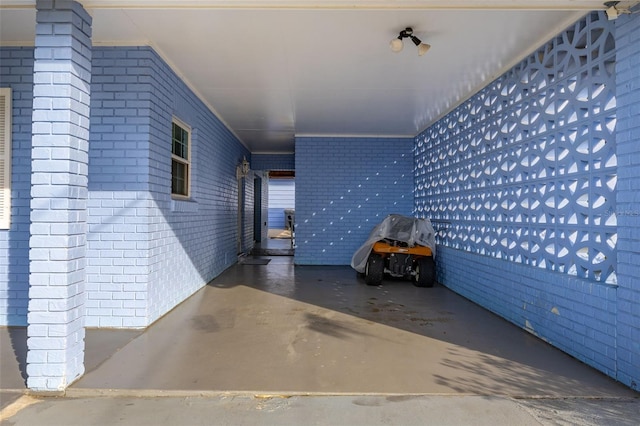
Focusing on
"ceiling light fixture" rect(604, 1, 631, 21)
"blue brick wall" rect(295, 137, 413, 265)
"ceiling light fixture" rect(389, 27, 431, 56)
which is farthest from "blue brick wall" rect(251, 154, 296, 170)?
"ceiling light fixture" rect(604, 1, 631, 21)

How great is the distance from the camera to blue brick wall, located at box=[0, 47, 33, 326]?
4.42 meters

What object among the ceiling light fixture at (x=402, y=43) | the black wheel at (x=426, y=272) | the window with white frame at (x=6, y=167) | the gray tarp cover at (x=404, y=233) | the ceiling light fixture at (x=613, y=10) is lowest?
the black wheel at (x=426, y=272)

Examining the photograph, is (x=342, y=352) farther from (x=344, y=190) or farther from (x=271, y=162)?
(x=271, y=162)

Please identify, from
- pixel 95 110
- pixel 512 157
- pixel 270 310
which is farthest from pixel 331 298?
pixel 95 110

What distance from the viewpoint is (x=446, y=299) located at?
6113 millimetres

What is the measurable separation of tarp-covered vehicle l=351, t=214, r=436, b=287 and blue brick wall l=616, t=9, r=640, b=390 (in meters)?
3.86

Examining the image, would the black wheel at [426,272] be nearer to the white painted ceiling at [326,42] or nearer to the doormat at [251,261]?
the white painted ceiling at [326,42]

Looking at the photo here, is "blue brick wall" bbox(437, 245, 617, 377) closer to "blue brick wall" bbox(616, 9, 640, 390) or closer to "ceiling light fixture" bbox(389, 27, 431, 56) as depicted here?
"blue brick wall" bbox(616, 9, 640, 390)

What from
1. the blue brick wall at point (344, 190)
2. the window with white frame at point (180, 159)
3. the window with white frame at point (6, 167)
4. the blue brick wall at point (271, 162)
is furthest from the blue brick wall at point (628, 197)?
the blue brick wall at point (271, 162)

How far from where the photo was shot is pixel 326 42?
4426mm

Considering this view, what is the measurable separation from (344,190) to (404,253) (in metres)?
3.01

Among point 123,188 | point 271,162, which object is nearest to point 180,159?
point 123,188

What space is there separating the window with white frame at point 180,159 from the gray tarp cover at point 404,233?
11.4 ft

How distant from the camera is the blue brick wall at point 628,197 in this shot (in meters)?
3.01
